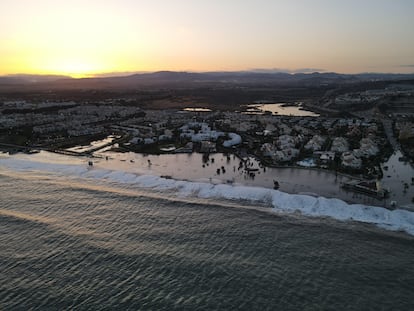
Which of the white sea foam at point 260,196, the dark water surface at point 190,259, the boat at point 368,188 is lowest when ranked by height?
the dark water surface at point 190,259

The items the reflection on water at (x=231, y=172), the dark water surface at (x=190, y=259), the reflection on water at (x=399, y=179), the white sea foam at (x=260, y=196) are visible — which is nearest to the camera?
the dark water surface at (x=190, y=259)

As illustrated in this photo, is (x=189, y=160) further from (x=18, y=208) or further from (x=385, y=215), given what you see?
(x=385, y=215)

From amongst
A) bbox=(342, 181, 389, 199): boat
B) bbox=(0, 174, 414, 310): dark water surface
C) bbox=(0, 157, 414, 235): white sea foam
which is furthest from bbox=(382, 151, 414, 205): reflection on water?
bbox=(0, 174, 414, 310): dark water surface

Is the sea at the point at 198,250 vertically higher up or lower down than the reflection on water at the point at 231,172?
lower down

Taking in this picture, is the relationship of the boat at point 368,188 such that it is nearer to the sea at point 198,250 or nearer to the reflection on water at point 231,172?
the reflection on water at point 231,172

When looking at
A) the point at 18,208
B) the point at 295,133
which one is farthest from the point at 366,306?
the point at 295,133

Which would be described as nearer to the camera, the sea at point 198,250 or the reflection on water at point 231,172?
the sea at point 198,250

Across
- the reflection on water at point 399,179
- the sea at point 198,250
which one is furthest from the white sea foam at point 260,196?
the reflection on water at point 399,179

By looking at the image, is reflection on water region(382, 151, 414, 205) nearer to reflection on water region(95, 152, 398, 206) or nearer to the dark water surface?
reflection on water region(95, 152, 398, 206)
